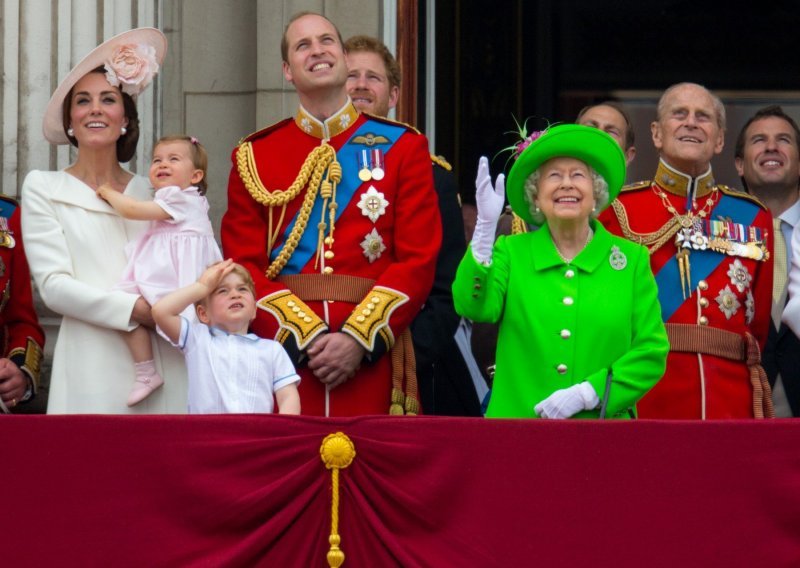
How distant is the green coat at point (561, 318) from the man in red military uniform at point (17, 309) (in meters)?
1.56

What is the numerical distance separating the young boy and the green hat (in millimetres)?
864

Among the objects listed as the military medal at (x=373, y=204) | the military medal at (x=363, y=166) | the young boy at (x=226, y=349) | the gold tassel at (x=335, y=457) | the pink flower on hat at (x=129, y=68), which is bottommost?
the gold tassel at (x=335, y=457)

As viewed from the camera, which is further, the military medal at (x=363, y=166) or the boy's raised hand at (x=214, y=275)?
the military medal at (x=363, y=166)

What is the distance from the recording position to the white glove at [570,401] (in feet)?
19.4

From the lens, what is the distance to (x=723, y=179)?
33.0 feet

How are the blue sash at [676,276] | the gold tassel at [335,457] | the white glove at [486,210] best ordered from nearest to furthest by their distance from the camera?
the gold tassel at [335,457]
the white glove at [486,210]
the blue sash at [676,276]

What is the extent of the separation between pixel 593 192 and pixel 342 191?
2.67 ft

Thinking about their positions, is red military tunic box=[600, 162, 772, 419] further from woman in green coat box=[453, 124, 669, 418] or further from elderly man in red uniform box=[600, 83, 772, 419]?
woman in green coat box=[453, 124, 669, 418]

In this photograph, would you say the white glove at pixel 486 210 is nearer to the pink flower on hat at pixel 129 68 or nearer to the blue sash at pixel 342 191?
the blue sash at pixel 342 191

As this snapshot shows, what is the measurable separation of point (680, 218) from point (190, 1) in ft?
8.50

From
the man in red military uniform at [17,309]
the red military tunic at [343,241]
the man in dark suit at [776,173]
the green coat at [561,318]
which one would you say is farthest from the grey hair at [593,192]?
the man in red military uniform at [17,309]

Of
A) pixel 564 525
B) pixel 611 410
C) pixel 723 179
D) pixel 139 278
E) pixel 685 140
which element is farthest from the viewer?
pixel 723 179

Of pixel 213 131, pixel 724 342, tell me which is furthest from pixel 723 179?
pixel 724 342

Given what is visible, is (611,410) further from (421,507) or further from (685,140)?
(685,140)
